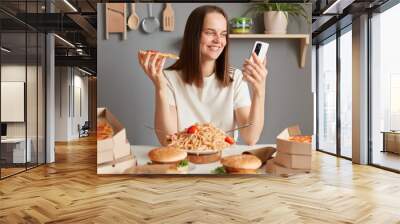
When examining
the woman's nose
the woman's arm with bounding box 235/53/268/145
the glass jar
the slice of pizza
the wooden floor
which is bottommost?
the wooden floor

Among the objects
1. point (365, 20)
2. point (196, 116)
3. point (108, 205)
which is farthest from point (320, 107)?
point (108, 205)

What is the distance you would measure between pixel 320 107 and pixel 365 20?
331 centimetres

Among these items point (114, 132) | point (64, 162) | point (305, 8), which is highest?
point (305, 8)

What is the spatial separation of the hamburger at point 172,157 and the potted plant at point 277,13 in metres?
1.98

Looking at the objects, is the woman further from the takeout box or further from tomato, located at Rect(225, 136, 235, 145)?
the takeout box

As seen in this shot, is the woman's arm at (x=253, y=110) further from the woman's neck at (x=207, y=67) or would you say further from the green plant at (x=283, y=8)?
the green plant at (x=283, y=8)

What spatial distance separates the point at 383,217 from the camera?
3605mm

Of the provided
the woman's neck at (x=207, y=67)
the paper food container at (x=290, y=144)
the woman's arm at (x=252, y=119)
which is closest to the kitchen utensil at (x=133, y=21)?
the woman's neck at (x=207, y=67)

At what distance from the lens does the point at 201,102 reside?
5430mm

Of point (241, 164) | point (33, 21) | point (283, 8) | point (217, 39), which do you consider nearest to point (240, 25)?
point (217, 39)

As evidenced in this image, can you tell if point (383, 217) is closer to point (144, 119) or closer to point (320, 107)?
point (144, 119)

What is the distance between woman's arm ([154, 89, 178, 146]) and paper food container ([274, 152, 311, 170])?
1426 millimetres

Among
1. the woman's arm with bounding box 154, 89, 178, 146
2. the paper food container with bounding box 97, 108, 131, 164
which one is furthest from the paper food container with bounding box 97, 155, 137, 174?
the woman's arm with bounding box 154, 89, 178, 146

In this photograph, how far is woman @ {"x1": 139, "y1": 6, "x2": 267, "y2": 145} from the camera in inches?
213
